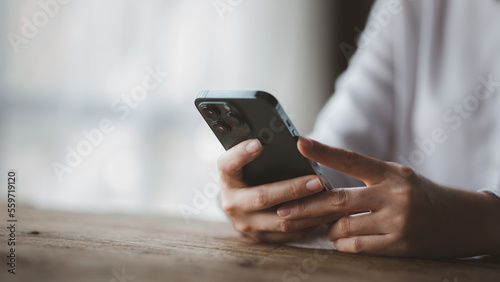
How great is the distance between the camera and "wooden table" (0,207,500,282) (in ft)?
1.31

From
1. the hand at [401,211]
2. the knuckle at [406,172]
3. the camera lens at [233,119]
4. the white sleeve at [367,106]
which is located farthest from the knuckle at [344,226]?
the white sleeve at [367,106]

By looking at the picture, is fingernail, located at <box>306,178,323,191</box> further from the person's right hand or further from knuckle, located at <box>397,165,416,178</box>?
knuckle, located at <box>397,165,416,178</box>

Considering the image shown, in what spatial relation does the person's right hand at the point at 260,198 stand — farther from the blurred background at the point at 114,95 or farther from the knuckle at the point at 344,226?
the blurred background at the point at 114,95

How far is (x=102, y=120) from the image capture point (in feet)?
8.11

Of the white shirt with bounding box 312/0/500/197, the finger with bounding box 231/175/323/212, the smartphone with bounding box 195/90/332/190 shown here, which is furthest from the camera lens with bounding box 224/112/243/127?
the white shirt with bounding box 312/0/500/197

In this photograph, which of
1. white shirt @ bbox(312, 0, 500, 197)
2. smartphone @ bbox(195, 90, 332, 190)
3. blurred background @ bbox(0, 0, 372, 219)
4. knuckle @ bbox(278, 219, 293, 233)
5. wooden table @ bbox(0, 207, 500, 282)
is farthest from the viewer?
blurred background @ bbox(0, 0, 372, 219)

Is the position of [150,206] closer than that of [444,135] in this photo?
No

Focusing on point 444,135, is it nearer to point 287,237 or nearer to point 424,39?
point 424,39

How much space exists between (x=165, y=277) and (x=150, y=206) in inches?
86.1

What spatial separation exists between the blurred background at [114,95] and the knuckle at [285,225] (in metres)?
1.89

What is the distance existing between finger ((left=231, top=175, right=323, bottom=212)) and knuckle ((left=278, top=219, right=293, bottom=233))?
0.11 ft

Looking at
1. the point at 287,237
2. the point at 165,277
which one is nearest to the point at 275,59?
the point at 287,237

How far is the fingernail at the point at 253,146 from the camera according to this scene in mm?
576

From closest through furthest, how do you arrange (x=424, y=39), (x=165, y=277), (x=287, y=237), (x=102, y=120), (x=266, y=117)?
(x=165, y=277) < (x=266, y=117) < (x=287, y=237) < (x=424, y=39) < (x=102, y=120)
